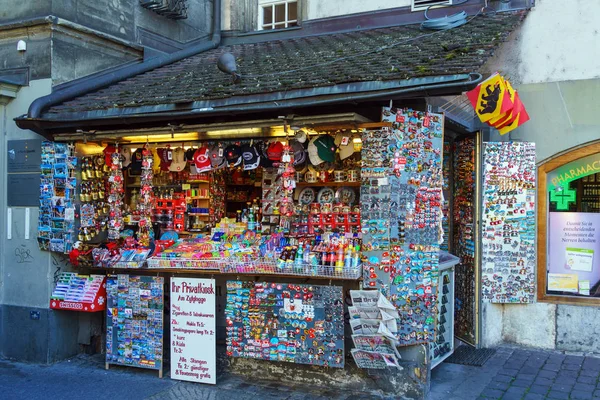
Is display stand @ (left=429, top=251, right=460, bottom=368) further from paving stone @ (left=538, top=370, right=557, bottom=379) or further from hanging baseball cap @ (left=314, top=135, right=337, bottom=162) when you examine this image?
hanging baseball cap @ (left=314, top=135, right=337, bottom=162)

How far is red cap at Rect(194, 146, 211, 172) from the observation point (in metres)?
7.07

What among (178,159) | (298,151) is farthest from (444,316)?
(178,159)

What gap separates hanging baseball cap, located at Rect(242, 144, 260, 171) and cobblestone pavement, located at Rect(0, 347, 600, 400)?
2.59 metres

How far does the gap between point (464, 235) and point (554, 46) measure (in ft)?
9.30

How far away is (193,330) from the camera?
21.1 feet

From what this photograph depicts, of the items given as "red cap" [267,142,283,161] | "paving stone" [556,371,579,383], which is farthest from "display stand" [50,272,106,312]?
"paving stone" [556,371,579,383]

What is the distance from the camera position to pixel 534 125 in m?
7.45

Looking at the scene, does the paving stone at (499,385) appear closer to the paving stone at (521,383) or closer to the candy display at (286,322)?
the paving stone at (521,383)

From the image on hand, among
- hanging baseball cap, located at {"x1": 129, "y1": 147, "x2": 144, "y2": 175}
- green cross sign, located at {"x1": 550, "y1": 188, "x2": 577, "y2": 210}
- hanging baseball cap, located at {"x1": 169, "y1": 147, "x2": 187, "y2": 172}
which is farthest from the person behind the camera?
hanging baseball cap, located at {"x1": 129, "y1": 147, "x2": 144, "y2": 175}

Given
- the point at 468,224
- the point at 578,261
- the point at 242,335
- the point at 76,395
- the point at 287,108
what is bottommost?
the point at 76,395

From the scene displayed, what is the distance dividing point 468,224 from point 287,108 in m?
3.42

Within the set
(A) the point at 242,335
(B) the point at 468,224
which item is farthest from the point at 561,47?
(A) the point at 242,335

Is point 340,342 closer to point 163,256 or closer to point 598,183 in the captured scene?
point 163,256

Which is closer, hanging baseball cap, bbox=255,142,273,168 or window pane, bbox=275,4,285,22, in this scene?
hanging baseball cap, bbox=255,142,273,168
